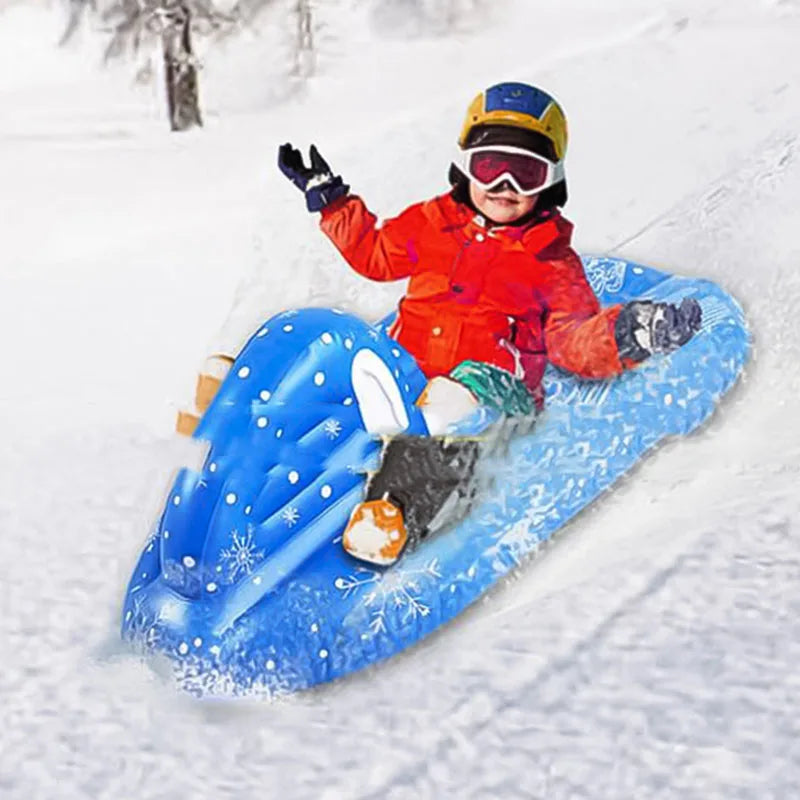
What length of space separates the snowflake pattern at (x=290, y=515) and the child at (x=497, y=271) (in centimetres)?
30

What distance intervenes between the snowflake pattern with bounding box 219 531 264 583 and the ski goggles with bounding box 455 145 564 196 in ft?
2.59

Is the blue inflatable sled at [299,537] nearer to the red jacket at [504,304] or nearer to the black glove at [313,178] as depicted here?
the red jacket at [504,304]

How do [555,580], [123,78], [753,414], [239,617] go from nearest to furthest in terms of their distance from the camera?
[239,617] → [555,580] → [753,414] → [123,78]

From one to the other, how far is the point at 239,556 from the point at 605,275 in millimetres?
1168

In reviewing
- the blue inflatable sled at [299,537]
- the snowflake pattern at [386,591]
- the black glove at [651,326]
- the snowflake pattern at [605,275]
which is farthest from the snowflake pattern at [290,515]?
the snowflake pattern at [605,275]

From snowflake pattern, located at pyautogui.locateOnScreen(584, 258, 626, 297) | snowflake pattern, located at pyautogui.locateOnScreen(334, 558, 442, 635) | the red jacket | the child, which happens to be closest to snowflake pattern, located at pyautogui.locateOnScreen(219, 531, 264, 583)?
snowflake pattern, located at pyautogui.locateOnScreen(334, 558, 442, 635)

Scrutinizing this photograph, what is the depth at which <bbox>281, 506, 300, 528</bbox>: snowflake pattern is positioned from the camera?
202 cm

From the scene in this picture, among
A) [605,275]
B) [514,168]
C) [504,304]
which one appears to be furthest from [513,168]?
[605,275]

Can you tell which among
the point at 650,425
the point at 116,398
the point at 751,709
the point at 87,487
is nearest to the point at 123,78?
the point at 116,398

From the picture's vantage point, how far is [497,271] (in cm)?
234

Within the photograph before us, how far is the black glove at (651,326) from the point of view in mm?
2182

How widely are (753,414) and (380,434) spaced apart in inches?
36.5

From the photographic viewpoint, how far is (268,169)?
11.5 feet

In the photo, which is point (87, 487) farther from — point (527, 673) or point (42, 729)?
point (527, 673)
